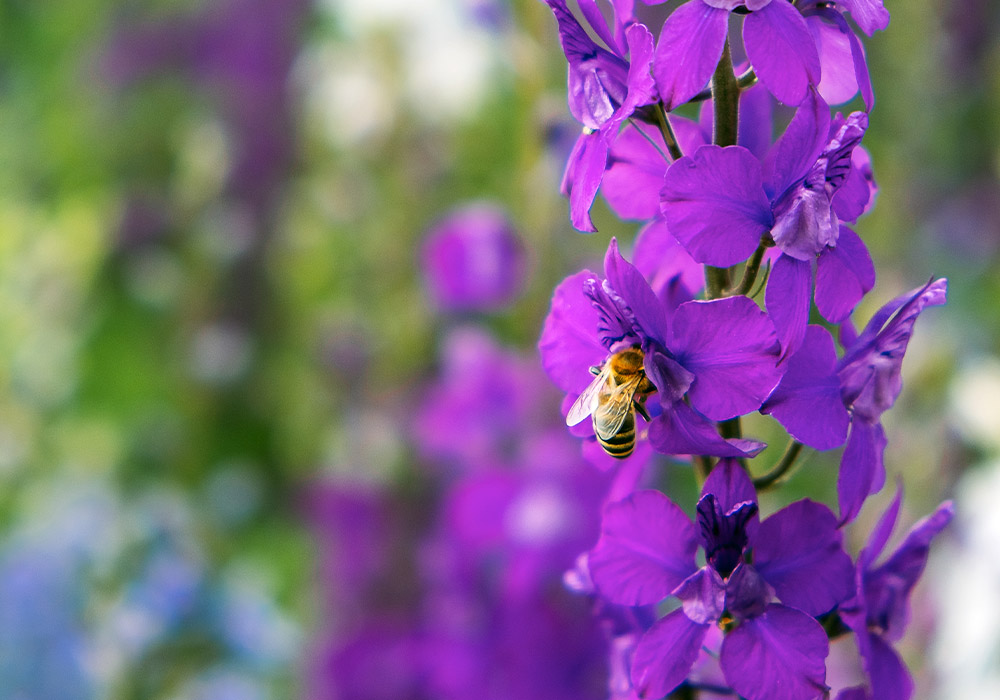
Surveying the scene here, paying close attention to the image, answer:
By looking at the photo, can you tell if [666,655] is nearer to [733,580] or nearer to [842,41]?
[733,580]

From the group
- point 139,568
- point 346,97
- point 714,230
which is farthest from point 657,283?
point 346,97

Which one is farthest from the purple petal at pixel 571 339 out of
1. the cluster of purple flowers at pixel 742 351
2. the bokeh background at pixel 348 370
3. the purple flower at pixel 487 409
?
the purple flower at pixel 487 409

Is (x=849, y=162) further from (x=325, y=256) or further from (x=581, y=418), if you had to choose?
(x=325, y=256)

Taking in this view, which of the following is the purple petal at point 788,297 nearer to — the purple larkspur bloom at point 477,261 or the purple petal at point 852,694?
the purple petal at point 852,694

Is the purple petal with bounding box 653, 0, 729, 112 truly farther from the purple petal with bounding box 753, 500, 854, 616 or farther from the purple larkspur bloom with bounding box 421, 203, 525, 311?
the purple larkspur bloom with bounding box 421, 203, 525, 311

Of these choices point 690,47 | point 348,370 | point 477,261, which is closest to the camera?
point 690,47

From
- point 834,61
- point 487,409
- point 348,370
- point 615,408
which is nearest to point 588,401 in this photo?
point 615,408
